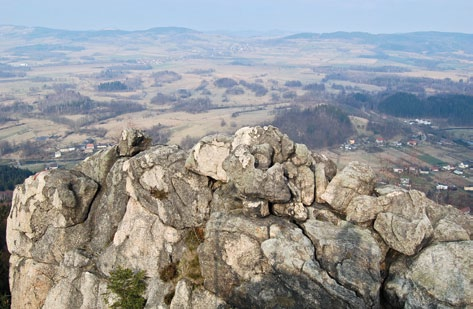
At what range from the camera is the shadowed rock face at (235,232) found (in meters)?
15.8

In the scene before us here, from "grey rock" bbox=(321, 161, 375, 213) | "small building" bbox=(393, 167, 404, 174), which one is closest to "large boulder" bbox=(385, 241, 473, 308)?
"grey rock" bbox=(321, 161, 375, 213)

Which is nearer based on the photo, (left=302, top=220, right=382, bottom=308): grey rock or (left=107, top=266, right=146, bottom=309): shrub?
(left=302, top=220, right=382, bottom=308): grey rock

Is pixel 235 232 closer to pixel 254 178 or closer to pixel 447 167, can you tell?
pixel 254 178

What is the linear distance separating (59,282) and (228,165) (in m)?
11.3

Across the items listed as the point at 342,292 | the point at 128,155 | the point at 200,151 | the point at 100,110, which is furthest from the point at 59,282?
the point at 100,110

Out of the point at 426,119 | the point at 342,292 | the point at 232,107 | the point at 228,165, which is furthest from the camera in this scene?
the point at 232,107

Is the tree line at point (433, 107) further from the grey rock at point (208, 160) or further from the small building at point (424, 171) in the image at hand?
the grey rock at point (208, 160)

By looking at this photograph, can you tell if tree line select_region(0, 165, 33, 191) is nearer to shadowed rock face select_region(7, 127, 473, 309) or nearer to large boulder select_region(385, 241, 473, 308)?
shadowed rock face select_region(7, 127, 473, 309)

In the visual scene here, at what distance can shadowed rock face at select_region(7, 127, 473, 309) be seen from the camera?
1583cm

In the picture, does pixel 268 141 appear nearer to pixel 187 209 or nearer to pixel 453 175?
pixel 187 209

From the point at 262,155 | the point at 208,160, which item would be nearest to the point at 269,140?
the point at 262,155

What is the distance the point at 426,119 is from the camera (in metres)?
149

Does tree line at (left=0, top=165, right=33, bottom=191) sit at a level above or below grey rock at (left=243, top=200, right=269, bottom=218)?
below

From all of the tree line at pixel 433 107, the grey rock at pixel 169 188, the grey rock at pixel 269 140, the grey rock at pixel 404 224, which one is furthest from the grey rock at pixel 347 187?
the tree line at pixel 433 107
